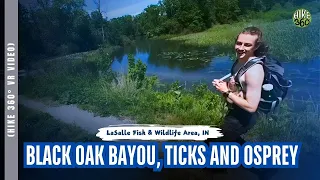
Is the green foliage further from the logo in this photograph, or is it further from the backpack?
the logo

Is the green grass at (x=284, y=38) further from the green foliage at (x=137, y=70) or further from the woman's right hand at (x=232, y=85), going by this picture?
the green foliage at (x=137, y=70)

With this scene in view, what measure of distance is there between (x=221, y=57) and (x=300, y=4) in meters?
0.67

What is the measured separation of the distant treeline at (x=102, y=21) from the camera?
3174 mm

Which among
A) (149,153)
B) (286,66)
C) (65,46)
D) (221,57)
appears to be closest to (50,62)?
(65,46)

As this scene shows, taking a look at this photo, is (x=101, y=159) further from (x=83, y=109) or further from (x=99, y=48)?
(x=99, y=48)

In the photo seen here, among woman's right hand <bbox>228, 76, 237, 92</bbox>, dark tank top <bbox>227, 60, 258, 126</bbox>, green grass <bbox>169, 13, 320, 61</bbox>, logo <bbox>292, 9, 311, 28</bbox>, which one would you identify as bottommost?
dark tank top <bbox>227, 60, 258, 126</bbox>

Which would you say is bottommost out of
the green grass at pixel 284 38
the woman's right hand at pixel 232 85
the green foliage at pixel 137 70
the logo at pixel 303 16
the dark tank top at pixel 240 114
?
the dark tank top at pixel 240 114

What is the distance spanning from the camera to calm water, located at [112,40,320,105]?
3.24 meters

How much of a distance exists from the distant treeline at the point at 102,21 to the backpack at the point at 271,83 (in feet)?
1.05

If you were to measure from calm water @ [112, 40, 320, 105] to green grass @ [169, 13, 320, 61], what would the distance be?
53 millimetres

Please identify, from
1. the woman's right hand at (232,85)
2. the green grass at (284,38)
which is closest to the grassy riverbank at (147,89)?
the green grass at (284,38)

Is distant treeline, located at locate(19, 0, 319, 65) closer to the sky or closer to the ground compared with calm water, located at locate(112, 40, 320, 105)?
closer to the sky

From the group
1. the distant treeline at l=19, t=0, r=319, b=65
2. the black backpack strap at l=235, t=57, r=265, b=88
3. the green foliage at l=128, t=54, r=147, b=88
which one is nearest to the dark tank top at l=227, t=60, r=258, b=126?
the black backpack strap at l=235, t=57, r=265, b=88

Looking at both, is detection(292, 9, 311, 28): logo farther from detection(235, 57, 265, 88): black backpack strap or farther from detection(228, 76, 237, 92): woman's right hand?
detection(228, 76, 237, 92): woman's right hand
